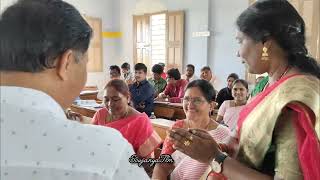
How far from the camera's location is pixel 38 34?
669mm

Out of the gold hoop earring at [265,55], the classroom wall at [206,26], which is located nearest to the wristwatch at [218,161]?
the gold hoop earring at [265,55]

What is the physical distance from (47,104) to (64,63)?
0.35 ft

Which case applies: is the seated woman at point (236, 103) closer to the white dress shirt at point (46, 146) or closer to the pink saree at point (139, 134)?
the pink saree at point (139, 134)

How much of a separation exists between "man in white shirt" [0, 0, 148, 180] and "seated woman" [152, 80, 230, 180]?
116 cm

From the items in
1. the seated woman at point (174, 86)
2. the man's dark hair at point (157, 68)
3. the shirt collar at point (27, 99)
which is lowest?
the seated woman at point (174, 86)

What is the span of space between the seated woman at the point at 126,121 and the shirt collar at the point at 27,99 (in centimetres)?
165

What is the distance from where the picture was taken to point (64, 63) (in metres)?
0.71

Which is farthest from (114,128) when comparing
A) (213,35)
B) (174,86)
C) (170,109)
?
(213,35)

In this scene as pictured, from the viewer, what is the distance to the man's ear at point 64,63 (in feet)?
2.32

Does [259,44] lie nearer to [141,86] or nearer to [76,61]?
[76,61]

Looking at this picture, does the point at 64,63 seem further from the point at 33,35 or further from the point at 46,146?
the point at 46,146

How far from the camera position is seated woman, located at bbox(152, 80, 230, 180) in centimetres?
183

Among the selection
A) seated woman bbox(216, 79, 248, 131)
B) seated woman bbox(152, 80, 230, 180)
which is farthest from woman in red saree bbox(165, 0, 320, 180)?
seated woman bbox(216, 79, 248, 131)

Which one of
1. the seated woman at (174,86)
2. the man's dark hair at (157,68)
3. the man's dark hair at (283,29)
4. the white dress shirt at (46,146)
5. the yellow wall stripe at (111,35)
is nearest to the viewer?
the white dress shirt at (46,146)
